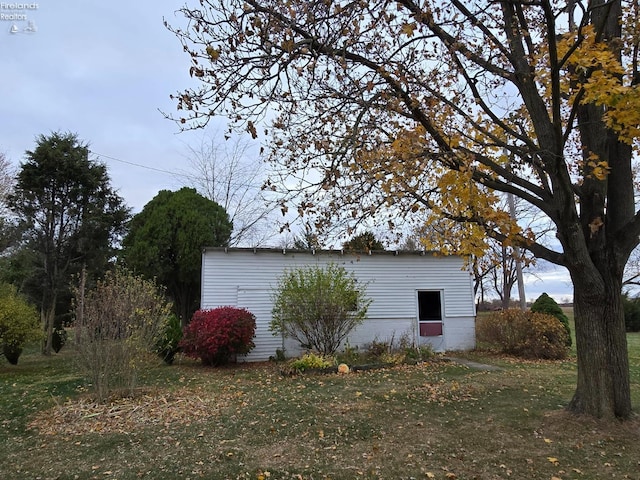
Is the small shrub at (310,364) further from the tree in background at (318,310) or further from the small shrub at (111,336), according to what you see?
the small shrub at (111,336)

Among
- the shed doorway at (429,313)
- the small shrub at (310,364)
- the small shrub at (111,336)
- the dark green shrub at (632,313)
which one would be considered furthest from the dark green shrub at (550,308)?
the dark green shrub at (632,313)

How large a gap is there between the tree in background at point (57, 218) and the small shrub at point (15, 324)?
14.1ft

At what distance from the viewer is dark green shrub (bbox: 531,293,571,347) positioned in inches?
523

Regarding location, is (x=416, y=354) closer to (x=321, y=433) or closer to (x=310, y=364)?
(x=310, y=364)

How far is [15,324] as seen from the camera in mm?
10711

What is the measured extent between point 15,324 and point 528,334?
13703 mm

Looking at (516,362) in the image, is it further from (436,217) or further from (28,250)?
(28,250)

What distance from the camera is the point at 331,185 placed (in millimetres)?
4926

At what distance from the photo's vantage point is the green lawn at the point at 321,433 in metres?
4.05

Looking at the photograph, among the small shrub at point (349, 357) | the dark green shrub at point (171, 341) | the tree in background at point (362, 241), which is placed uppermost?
the tree in background at point (362, 241)

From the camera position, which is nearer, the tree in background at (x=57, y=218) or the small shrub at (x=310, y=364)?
the small shrub at (x=310, y=364)

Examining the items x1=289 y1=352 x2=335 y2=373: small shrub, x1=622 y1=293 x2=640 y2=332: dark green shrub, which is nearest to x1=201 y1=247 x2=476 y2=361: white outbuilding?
x1=289 y1=352 x2=335 y2=373: small shrub

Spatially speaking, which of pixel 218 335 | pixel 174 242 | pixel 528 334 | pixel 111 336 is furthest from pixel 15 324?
pixel 528 334

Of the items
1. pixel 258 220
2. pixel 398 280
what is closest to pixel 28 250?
pixel 258 220
